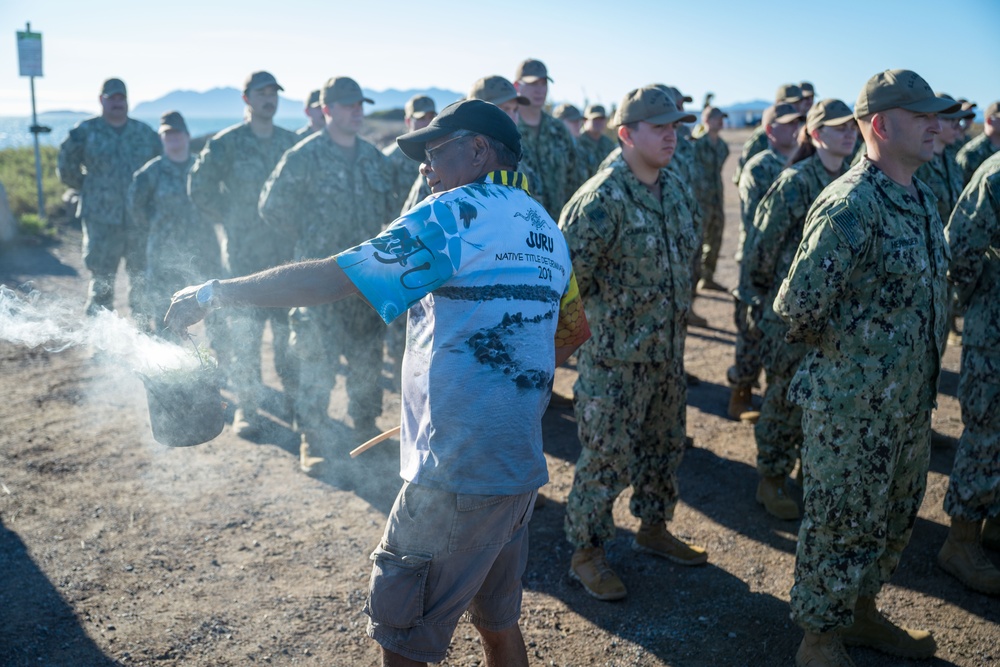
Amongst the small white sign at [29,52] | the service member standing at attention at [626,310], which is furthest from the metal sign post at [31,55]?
the service member standing at attention at [626,310]

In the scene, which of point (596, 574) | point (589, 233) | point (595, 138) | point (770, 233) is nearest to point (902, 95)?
point (589, 233)

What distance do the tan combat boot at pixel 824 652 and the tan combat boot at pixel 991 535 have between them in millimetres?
1715

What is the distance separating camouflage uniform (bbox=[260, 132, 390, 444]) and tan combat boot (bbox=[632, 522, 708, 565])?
235cm

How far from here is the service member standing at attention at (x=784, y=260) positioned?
4941 millimetres

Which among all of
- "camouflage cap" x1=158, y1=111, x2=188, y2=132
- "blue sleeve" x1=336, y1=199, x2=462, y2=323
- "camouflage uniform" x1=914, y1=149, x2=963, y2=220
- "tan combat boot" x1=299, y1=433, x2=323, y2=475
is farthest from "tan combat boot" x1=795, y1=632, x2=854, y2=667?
"camouflage cap" x1=158, y1=111, x2=188, y2=132

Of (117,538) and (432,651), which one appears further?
(117,538)

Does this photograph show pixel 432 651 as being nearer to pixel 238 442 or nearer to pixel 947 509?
pixel 947 509

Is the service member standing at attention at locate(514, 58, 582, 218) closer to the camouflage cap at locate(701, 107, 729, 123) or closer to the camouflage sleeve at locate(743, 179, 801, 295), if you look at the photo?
the camouflage sleeve at locate(743, 179, 801, 295)

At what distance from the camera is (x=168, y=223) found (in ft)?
23.9

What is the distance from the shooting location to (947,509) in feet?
14.1

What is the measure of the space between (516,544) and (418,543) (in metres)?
0.45

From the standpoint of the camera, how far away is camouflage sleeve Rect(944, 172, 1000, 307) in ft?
13.2

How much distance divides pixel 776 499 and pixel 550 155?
3.76m

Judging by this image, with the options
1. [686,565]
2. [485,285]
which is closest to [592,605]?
[686,565]
